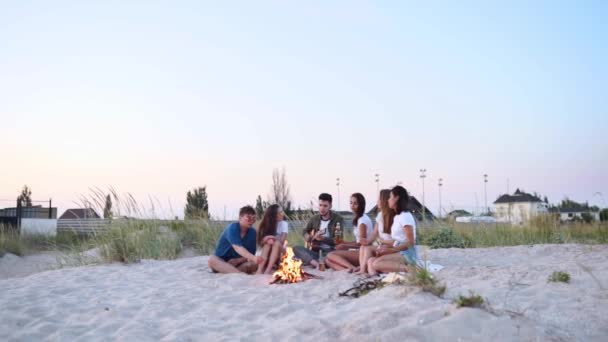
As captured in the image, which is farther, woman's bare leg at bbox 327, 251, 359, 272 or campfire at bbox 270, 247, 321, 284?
woman's bare leg at bbox 327, 251, 359, 272

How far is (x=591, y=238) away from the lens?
10516mm

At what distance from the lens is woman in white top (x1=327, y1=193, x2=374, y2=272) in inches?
266

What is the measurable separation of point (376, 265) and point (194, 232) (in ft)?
21.2

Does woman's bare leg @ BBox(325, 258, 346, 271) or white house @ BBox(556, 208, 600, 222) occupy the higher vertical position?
white house @ BBox(556, 208, 600, 222)

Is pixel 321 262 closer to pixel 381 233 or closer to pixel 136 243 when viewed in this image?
pixel 381 233

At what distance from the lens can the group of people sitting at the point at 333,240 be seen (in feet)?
20.2

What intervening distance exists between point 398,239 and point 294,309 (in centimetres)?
205

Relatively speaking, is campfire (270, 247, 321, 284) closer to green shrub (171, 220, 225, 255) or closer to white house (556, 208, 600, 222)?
green shrub (171, 220, 225, 255)

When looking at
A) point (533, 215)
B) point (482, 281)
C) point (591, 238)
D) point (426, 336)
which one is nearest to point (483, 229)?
point (533, 215)

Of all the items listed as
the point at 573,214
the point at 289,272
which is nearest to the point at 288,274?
the point at 289,272

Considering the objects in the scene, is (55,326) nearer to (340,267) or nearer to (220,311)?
(220,311)

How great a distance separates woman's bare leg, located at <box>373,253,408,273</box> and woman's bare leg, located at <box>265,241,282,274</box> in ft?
4.40

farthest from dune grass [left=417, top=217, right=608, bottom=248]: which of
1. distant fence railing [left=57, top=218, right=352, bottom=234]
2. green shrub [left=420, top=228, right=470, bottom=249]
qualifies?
distant fence railing [left=57, top=218, right=352, bottom=234]

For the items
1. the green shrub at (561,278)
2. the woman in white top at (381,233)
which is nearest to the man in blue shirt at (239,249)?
the woman in white top at (381,233)
